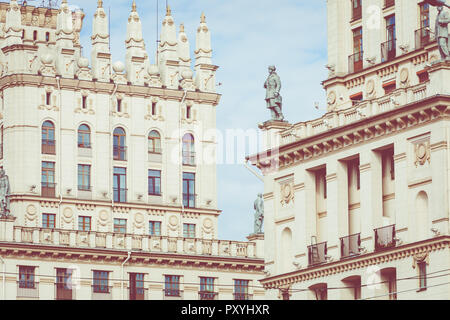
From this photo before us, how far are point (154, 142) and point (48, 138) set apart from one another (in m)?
7.95

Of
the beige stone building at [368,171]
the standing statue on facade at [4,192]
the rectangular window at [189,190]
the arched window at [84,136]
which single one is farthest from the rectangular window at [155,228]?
the beige stone building at [368,171]

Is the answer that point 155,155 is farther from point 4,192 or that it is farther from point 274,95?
point 274,95

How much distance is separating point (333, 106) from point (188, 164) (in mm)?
33188

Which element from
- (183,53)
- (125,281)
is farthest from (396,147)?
(183,53)

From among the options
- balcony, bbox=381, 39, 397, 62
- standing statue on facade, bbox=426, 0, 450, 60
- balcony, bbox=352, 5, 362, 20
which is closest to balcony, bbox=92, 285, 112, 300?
balcony, bbox=352, 5, 362, 20

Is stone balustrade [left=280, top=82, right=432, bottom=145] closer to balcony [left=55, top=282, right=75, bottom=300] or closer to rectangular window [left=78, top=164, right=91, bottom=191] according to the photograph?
balcony [left=55, top=282, right=75, bottom=300]

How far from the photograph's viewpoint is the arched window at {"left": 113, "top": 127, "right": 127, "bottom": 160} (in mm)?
127562

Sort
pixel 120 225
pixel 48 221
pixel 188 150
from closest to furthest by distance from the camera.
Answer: pixel 48 221
pixel 120 225
pixel 188 150

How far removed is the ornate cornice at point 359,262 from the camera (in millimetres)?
85625

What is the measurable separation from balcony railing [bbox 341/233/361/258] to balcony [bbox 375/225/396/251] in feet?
5.60

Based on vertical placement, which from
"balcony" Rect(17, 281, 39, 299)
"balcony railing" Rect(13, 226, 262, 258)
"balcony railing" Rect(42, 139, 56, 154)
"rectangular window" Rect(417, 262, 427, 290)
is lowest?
"rectangular window" Rect(417, 262, 427, 290)

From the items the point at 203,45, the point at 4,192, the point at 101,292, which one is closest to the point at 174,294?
the point at 101,292

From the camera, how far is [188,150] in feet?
428

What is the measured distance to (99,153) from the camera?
4985 inches
